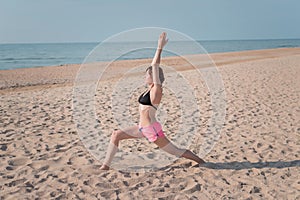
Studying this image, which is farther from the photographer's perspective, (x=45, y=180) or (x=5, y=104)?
(x=5, y=104)

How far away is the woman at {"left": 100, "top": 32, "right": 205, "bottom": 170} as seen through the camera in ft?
12.9

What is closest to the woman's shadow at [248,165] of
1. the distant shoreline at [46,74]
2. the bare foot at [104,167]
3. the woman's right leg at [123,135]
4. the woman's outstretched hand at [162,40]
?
the woman's right leg at [123,135]

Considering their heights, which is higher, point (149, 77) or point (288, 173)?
point (149, 77)

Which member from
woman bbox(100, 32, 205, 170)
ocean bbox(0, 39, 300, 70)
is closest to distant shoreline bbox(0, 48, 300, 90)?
ocean bbox(0, 39, 300, 70)

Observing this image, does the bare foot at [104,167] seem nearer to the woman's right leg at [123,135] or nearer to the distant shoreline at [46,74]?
the woman's right leg at [123,135]

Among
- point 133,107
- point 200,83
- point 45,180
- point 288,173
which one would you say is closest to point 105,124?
point 133,107

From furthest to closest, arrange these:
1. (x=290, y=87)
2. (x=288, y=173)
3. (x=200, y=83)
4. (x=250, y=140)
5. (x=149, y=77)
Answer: (x=200, y=83) → (x=290, y=87) → (x=250, y=140) → (x=288, y=173) → (x=149, y=77)

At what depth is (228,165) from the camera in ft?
16.0

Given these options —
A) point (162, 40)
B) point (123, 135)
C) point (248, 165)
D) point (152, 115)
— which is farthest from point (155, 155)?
point (162, 40)

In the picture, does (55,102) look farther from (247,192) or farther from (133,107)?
(247,192)

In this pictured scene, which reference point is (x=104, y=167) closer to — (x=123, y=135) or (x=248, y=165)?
(x=123, y=135)

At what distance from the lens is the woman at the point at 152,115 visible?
155 inches

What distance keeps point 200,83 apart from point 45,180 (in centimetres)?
1016

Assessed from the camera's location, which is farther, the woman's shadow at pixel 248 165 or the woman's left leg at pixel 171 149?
the woman's shadow at pixel 248 165
